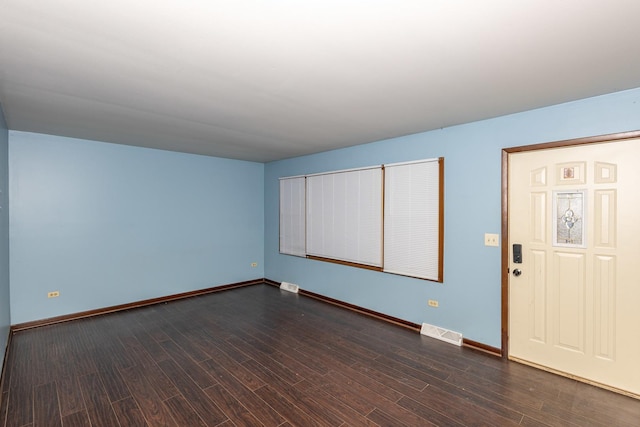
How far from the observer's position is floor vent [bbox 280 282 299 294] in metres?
5.32

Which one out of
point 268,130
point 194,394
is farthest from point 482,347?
point 268,130

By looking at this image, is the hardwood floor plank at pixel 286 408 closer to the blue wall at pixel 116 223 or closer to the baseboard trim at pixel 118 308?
the baseboard trim at pixel 118 308

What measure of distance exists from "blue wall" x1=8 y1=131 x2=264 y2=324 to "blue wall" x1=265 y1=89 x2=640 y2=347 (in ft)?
9.16

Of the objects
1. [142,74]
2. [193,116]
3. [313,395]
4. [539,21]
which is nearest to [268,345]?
[313,395]

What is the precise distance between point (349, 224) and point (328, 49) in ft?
9.87

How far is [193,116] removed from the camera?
3027mm

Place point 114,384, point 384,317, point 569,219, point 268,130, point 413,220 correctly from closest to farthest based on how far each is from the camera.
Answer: point 114,384 → point 569,219 → point 268,130 → point 413,220 → point 384,317

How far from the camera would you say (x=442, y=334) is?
338 centimetres

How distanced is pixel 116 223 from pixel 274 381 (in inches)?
137

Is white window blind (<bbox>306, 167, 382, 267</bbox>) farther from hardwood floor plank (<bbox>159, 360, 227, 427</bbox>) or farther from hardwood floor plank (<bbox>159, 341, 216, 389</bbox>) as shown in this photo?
hardwood floor plank (<bbox>159, 360, 227, 427</bbox>)

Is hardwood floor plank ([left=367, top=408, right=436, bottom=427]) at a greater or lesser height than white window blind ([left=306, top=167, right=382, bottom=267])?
lesser

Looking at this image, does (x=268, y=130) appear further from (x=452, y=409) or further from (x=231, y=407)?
(x=452, y=409)

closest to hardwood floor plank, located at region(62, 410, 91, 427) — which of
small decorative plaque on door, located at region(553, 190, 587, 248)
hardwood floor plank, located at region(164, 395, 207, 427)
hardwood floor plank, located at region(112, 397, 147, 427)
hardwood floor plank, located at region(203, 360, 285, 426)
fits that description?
hardwood floor plank, located at region(112, 397, 147, 427)

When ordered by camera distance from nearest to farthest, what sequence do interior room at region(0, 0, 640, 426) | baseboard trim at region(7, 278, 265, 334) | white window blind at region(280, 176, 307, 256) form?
interior room at region(0, 0, 640, 426)
baseboard trim at region(7, 278, 265, 334)
white window blind at region(280, 176, 307, 256)
